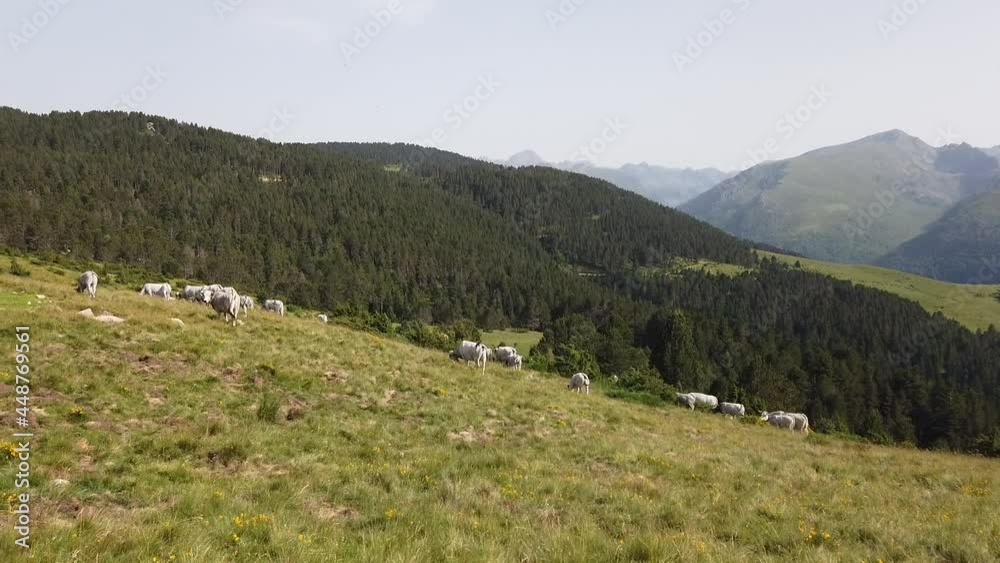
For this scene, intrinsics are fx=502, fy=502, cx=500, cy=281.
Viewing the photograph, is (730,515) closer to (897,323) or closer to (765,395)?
(765,395)

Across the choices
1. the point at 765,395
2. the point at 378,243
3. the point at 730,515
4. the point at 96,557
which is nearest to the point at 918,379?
the point at 765,395

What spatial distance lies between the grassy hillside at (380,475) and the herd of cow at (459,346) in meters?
4.09

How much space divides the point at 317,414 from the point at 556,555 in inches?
420

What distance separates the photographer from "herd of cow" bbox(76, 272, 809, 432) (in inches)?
1039

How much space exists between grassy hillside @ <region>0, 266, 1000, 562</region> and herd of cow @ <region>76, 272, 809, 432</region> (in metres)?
4.09

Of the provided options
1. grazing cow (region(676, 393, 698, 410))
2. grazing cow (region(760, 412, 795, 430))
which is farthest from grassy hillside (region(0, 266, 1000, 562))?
grazing cow (region(676, 393, 698, 410))

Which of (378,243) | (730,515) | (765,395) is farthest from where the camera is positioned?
(378,243)

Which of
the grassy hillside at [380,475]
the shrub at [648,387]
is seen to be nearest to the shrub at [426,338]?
the shrub at [648,387]

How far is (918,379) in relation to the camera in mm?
109750

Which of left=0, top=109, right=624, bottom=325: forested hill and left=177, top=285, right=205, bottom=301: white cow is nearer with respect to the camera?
left=177, top=285, right=205, bottom=301: white cow

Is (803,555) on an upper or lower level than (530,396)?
upper

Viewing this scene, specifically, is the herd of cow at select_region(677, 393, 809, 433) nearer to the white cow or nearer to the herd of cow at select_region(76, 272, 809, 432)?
the herd of cow at select_region(76, 272, 809, 432)

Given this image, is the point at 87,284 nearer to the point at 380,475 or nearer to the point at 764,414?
the point at 380,475

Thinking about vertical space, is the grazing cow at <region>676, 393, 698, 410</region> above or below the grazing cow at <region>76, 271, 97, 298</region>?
below
